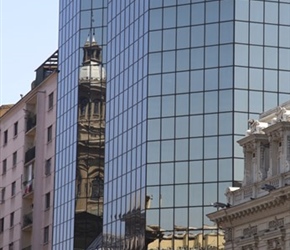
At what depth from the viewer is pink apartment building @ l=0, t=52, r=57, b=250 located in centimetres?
11362

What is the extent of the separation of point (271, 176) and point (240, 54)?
68.0 feet

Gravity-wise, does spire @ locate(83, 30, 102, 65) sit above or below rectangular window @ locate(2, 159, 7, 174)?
above

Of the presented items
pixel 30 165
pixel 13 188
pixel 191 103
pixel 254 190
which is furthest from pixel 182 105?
pixel 13 188

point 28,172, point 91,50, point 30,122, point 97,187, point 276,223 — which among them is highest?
point 91,50

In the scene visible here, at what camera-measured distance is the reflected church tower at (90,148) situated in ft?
333

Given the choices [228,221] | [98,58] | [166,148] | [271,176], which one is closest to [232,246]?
[228,221]

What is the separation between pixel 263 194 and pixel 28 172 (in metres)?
50.2

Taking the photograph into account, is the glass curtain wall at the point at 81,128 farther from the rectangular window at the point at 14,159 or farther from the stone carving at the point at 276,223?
the stone carving at the point at 276,223

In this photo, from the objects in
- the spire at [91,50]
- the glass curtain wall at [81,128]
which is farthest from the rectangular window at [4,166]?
the spire at [91,50]

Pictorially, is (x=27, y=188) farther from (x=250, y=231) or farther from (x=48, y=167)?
(x=250, y=231)

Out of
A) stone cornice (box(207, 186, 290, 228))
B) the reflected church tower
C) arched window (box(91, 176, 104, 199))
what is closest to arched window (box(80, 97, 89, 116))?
the reflected church tower

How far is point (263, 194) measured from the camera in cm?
7212

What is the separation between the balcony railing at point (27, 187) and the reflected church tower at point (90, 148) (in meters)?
14.6

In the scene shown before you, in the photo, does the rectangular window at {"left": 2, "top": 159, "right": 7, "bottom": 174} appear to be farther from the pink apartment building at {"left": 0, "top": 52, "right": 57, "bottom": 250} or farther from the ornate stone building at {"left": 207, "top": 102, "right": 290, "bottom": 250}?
the ornate stone building at {"left": 207, "top": 102, "right": 290, "bottom": 250}
